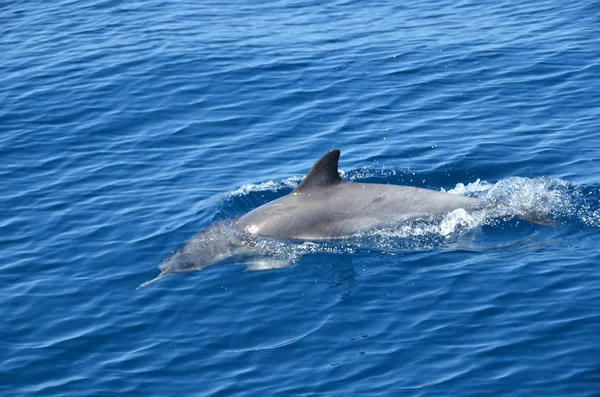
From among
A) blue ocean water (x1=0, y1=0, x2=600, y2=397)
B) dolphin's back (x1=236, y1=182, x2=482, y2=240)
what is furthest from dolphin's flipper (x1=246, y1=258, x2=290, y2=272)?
dolphin's back (x1=236, y1=182, x2=482, y2=240)

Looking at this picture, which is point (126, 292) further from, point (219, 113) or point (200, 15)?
point (200, 15)

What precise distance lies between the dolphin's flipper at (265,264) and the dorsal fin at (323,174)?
1535 mm

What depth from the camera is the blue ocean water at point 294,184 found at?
12812 mm

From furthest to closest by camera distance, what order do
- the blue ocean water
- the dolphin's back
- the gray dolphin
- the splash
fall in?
the dolphin's back < the gray dolphin < the splash < the blue ocean water

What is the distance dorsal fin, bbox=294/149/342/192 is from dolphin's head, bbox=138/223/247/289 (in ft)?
4.99

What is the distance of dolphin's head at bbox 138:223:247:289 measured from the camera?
52.1 ft

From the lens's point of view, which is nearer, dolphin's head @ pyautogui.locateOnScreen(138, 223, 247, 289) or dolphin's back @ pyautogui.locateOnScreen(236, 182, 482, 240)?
dolphin's head @ pyautogui.locateOnScreen(138, 223, 247, 289)

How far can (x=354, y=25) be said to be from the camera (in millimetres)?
30391

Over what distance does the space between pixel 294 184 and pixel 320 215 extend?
2556 millimetres

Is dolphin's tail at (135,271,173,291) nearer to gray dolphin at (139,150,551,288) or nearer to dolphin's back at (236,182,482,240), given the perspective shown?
gray dolphin at (139,150,551,288)

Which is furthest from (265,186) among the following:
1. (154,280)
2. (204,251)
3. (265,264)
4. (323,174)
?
(154,280)

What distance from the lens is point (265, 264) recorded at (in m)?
15.8

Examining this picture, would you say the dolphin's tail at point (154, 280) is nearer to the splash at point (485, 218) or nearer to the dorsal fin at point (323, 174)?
the splash at point (485, 218)

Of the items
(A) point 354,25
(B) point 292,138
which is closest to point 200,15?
(A) point 354,25
